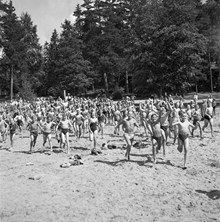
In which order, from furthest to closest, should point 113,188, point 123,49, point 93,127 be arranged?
point 123,49 → point 93,127 → point 113,188

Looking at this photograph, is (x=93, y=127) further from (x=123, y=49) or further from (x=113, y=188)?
(x=123, y=49)

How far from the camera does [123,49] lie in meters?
46.1

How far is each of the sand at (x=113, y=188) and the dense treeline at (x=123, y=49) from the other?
16.8 m

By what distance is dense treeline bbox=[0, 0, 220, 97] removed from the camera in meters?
27.6

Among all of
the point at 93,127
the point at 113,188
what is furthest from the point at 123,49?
the point at 113,188

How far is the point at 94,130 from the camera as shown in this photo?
12.2 meters

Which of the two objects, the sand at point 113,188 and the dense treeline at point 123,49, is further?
the dense treeline at point 123,49

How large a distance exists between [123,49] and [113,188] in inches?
1579

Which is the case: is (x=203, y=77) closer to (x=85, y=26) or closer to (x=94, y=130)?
(x=85, y=26)

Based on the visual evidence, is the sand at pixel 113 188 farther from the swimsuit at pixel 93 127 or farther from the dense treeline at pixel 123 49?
the dense treeline at pixel 123 49

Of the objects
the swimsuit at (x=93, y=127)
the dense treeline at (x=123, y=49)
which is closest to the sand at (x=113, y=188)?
the swimsuit at (x=93, y=127)

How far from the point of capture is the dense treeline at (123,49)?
2758 cm

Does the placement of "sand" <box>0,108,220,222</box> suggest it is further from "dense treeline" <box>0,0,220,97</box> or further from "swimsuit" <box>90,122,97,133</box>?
"dense treeline" <box>0,0,220,97</box>

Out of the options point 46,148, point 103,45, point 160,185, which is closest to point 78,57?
point 103,45
